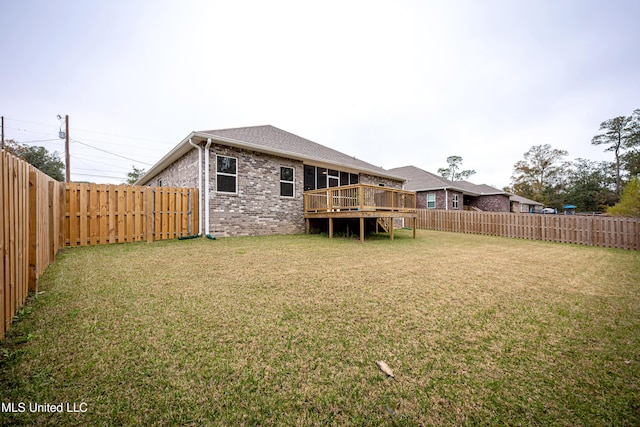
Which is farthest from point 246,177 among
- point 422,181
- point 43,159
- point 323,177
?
point 43,159

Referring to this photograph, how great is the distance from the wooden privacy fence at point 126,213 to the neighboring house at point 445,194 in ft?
55.0

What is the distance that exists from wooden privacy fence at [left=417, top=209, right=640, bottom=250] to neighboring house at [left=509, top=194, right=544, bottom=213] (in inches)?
824

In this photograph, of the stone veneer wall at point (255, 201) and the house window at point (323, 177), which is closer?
the stone veneer wall at point (255, 201)

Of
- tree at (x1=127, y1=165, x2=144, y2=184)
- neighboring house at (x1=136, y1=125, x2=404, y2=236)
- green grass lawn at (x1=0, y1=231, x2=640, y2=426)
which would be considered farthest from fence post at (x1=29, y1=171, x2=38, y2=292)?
tree at (x1=127, y1=165, x2=144, y2=184)

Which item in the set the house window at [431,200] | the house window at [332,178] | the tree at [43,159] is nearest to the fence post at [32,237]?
the house window at [332,178]

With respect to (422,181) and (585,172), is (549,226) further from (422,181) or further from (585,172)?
(585,172)

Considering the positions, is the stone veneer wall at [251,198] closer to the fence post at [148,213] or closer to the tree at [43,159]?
the fence post at [148,213]

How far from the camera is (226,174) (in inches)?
349

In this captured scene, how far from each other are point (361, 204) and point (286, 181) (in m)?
3.87

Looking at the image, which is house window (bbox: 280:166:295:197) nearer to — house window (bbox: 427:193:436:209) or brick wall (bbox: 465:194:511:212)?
house window (bbox: 427:193:436:209)

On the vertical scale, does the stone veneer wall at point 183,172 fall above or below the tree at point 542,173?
below

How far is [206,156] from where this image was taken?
326 inches

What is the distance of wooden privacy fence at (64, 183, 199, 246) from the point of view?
6.37 meters

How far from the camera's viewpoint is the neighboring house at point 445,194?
20.0 metres
